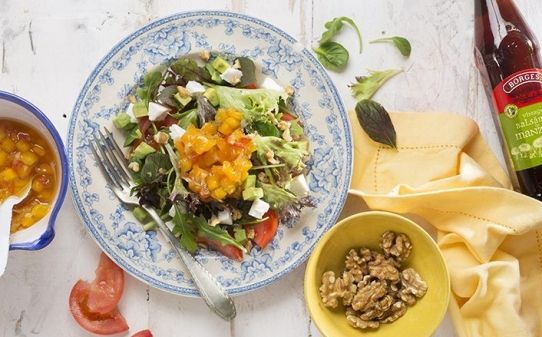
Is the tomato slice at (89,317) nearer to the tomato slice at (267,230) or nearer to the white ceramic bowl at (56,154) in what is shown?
the white ceramic bowl at (56,154)

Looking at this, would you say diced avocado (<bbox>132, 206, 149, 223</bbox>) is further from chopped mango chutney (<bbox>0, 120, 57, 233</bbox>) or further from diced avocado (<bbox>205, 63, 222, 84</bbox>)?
diced avocado (<bbox>205, 63, 222, 84</bbox>)

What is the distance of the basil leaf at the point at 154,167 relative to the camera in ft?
5.50

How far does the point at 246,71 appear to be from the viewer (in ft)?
5.67

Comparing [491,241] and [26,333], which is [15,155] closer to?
[26,333]

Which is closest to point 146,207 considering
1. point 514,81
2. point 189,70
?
point 189,70

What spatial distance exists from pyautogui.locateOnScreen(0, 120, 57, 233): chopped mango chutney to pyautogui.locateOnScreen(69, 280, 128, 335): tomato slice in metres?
0.25

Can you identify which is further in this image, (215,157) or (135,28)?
(135,28)

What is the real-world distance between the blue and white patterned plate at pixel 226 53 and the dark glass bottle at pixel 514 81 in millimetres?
371

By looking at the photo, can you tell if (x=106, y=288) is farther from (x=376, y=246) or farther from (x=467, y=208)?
(x=467, y=208)

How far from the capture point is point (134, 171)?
1705 mm

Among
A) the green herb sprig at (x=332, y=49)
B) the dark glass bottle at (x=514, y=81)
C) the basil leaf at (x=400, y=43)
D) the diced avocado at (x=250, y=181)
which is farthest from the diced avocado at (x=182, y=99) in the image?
the dark glass bottle at (x=514, y=81)

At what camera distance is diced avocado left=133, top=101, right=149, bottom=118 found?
1.70 meters

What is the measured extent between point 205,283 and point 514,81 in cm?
84

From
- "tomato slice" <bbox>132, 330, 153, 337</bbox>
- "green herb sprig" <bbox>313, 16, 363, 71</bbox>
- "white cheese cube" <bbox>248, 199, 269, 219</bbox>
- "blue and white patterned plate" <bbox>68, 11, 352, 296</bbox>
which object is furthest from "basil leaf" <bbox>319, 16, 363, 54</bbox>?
"tomato slice" <bbox>132, 330, 153, 337</bbox>
